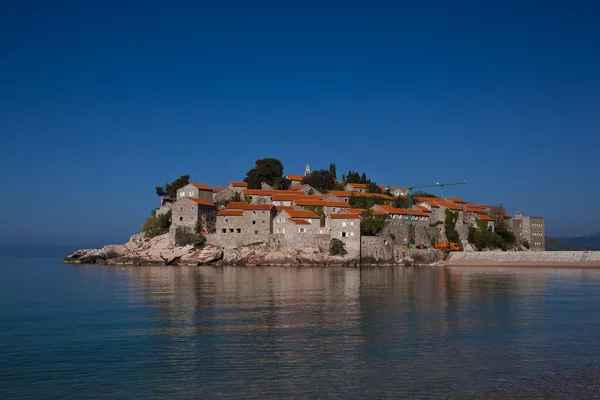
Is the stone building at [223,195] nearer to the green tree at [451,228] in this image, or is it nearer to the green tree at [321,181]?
the green tree at [321,181]

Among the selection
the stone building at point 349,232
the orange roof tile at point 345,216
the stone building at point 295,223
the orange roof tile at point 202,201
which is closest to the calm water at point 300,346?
the stone building at point 295,223

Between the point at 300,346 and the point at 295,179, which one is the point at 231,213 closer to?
the point at 295,179

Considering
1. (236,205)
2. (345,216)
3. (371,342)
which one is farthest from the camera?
(236,205)

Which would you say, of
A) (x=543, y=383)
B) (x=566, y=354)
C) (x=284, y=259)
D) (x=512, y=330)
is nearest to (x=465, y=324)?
(x=512, y=330)

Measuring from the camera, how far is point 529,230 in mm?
73312

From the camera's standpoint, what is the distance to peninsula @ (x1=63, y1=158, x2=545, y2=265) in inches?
2080

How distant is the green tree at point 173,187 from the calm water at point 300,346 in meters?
41.8

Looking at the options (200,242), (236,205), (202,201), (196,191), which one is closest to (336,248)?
(236,205)

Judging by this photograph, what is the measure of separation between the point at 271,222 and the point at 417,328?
3809 cm

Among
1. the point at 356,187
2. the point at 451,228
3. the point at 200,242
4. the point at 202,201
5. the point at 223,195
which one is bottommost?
the point at 200,242

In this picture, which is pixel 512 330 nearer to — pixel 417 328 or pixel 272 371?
pixel 417 328

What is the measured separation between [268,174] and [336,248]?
21570mm

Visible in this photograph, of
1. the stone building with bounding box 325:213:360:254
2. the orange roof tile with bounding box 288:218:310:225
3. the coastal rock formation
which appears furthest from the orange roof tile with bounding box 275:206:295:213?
the coastal rock formation

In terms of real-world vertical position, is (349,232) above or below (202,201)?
below
